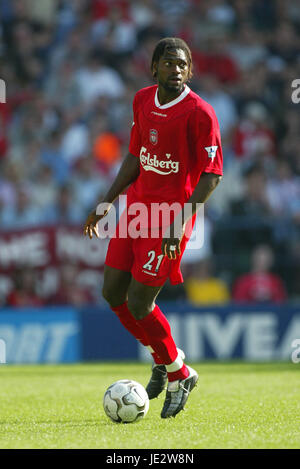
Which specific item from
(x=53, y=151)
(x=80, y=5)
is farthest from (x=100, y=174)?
(x=80, y=5)

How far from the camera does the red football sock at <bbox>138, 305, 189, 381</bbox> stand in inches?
222

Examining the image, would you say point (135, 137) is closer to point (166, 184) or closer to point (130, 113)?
point (166, 184)

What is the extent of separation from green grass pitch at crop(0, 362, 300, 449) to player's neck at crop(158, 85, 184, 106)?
6.69 feet

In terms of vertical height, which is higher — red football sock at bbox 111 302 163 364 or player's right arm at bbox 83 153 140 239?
player's right arm at bbox 83 153 140 239

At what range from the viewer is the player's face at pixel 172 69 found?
543 centimetres

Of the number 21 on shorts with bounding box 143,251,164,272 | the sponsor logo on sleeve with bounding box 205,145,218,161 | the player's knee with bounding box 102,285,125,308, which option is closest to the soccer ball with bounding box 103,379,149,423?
the player's knee with bounding box 102,285,125,308

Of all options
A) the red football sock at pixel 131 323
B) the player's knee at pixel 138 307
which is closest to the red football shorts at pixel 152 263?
the player's knee at pixel 138 307

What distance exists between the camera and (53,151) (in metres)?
13.2

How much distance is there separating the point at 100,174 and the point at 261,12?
4.89m

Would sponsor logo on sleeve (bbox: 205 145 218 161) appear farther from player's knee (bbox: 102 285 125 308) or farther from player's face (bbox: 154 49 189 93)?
player's knee (bbox: 102 285 125 308)

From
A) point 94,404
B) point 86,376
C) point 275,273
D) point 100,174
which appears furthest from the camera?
point 100,174

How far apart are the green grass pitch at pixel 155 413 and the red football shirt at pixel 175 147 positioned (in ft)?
4.79

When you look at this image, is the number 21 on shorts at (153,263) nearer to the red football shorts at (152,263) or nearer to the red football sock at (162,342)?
the red football shorts at (152,263)
